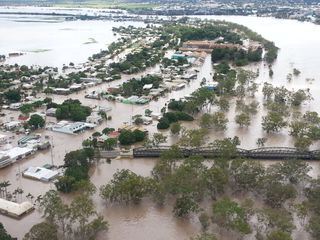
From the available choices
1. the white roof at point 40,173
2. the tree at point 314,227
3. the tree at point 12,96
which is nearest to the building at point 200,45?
the tree at point 12,96

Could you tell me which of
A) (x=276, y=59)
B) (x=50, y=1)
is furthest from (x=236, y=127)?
(x=50, y=1)

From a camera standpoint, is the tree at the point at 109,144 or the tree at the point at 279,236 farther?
the tree at the point at 109,144

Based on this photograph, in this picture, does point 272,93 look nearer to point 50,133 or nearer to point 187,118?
point 187,118

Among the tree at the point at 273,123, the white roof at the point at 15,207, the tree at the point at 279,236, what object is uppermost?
the tree at the point at 279,236

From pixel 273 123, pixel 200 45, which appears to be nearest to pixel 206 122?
pixel 273 123

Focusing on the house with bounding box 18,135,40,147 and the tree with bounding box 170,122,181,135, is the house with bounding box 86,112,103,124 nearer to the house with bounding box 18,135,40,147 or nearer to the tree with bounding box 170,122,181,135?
the house with bounding box 18,135,40,147

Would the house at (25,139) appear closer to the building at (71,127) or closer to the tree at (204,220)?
the building at (71,127)

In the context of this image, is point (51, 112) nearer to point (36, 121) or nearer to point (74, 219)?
point (36, 121)
